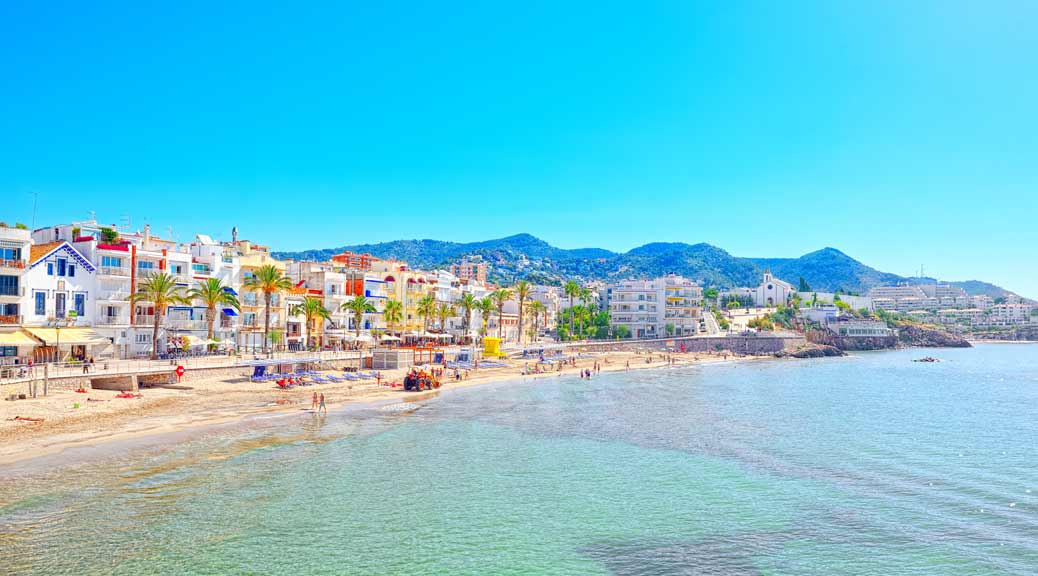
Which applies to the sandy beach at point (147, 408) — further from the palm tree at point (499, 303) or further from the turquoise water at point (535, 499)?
the palm tree at point (499, 303)

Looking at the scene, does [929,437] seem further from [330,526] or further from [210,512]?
[210,512]

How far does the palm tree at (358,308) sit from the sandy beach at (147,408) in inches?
633

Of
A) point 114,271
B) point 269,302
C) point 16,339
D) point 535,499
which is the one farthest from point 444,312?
point 535,499

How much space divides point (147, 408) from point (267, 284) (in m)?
23.2

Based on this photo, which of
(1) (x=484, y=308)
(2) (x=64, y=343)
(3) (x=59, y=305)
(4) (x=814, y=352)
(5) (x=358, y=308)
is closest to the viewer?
(2) (x=64, y=343)

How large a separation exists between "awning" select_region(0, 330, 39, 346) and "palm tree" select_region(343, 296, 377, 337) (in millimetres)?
34255

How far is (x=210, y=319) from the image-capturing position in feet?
204

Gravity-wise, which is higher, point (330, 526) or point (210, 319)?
point (210, 319)

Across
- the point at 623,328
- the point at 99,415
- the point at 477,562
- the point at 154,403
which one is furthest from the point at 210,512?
the point at 623,328

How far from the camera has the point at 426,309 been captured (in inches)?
3720

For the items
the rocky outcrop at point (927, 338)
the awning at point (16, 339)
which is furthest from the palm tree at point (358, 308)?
the rocky outcrop at point (927, 338)

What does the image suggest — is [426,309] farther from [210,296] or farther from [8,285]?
[8,285]

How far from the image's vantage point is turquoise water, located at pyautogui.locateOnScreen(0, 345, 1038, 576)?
20578 mm

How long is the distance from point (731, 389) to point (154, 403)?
5319cm
